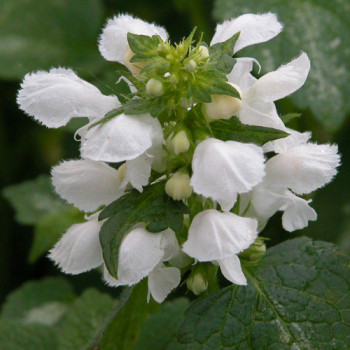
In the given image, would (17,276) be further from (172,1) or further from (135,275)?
(135,275)

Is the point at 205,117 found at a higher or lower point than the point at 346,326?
higher

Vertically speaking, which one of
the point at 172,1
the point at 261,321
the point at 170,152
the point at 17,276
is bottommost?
the point at 17,276

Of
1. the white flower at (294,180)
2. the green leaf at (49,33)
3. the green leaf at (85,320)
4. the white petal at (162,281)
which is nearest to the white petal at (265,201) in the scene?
the white flower at (294,180)

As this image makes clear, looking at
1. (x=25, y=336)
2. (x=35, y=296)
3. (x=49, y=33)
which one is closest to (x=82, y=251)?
(x=25, y=336)

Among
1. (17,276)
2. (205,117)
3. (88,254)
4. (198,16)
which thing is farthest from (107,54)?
(17,276)

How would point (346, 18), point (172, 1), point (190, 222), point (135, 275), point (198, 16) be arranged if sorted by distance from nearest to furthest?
point (135, 275), point (190, 222), point (346, 18), point (198, 16), point (172, 1)
